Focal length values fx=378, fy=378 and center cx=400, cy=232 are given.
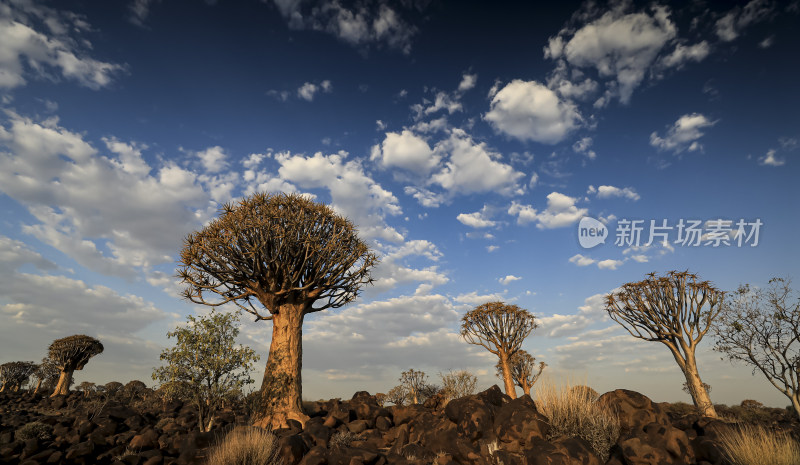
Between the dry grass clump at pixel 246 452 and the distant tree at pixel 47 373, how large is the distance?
3600 centimetres

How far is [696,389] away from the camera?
1912 centimetres

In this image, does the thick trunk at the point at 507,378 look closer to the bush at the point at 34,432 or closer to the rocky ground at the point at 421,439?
the rocky ground at the point at 421,439

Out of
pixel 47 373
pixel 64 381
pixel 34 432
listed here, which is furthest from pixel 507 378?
pixel 47 373

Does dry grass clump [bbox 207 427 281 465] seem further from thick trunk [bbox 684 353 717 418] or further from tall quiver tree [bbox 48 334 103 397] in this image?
tall quiver tree [bbox 48 334 103 397]

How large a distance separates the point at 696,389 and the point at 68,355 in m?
43.1

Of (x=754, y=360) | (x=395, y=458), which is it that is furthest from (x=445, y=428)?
(x=754, y=360)

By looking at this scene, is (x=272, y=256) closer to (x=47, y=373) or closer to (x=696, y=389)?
(x=696, y=389)

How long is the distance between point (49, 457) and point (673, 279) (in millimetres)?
27306

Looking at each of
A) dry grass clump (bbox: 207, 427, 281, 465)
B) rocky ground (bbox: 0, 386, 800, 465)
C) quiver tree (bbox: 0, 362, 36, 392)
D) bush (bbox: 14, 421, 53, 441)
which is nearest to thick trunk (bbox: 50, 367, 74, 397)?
quiver tree (bbox: 0, 362, 36, 392)

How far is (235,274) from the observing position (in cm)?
1506

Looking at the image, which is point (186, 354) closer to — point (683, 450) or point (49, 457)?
point (49, 457)

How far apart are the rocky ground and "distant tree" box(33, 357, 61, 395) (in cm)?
2637

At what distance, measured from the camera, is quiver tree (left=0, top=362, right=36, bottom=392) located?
3509 centimetres

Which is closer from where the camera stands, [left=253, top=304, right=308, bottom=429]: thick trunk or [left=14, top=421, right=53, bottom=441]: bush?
[left=14, top=421, right=53, bottom=441]: bush
